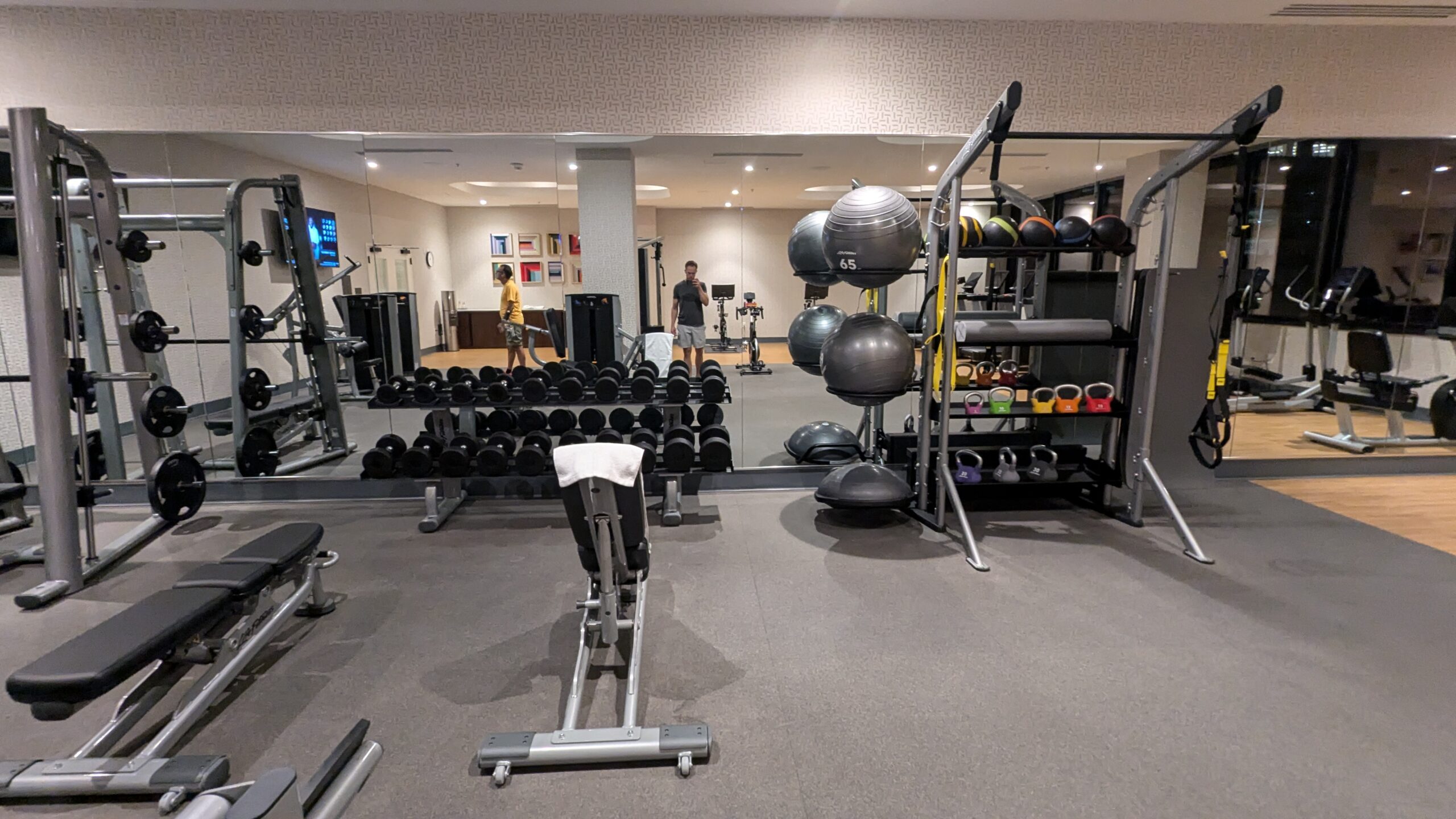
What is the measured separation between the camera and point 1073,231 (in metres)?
3.06

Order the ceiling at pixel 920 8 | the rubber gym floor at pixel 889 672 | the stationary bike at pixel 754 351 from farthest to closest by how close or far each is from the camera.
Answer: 1. the stationary bike at pixel 754 351
2. the ceiling at pixel 920 8
3. the rubber gym floor at pixel 889 672

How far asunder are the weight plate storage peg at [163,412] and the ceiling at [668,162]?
153 centimetres

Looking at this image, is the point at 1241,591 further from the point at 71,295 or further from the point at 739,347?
the point at 71,295

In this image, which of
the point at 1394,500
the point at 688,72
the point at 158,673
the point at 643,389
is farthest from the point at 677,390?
the point at 1394,500

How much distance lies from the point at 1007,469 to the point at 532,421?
2.55 metres

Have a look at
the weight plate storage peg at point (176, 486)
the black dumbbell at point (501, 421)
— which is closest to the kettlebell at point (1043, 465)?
the black dumbbell at point (501, 421)

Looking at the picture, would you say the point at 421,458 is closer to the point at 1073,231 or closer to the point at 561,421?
the point at 561,421

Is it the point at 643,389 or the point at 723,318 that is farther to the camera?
the point at 723,318

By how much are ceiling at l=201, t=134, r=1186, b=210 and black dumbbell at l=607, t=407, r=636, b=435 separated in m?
1.31

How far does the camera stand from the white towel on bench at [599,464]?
1697 mm

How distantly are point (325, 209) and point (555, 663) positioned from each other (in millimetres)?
3297

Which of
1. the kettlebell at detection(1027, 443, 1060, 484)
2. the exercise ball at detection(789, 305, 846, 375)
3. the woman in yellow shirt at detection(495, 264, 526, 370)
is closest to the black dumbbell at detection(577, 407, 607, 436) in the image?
the woman in yellow shirt at detection(495, 264, 526, 370)

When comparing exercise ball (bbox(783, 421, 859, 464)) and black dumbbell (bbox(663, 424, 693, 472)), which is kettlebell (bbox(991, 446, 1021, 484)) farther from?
black dumbbell (bbox(663, 424, 693, 472))

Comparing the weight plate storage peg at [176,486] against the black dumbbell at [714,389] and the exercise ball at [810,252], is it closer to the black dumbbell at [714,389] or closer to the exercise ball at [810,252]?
the black dumbbell at [714,389]
